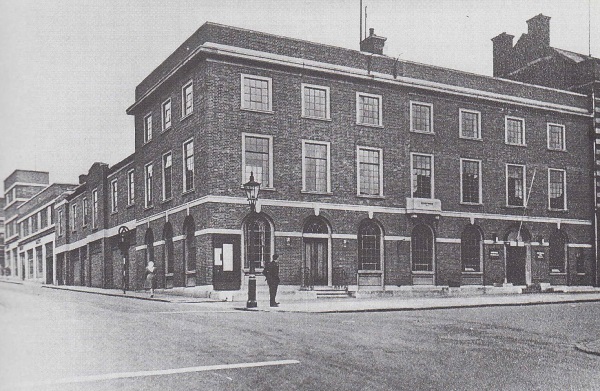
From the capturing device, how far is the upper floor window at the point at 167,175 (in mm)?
30969

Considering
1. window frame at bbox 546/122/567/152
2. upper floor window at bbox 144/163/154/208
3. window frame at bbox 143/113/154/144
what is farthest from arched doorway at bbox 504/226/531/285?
window frame at bbox 143/113/154/144

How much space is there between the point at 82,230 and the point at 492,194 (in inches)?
1146

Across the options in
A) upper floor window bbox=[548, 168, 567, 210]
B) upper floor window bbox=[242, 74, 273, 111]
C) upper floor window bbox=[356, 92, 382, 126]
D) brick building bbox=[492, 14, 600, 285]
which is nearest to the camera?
upper floor window bbox=[242, 74, 273, 111]

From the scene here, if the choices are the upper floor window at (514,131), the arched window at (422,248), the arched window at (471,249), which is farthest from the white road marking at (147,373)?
the upper floor window at (514,131)

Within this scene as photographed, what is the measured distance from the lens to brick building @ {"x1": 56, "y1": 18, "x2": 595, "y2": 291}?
2698 cm

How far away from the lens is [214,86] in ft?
87.3

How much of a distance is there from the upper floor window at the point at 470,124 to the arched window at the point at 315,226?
31.0 feet

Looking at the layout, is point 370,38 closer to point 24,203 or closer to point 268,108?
point 268,108

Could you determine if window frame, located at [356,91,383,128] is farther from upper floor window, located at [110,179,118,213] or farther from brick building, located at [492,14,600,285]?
upper floor window, located at [110,179,118,213]

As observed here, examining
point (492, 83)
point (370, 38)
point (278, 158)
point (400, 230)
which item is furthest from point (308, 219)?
point (492, 83)

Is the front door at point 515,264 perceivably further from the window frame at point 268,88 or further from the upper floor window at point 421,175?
the window frame at point 268,88

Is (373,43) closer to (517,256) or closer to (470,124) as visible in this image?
(470,124)

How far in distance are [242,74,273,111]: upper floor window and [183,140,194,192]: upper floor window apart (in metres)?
3.08

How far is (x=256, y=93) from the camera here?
27.8 m
